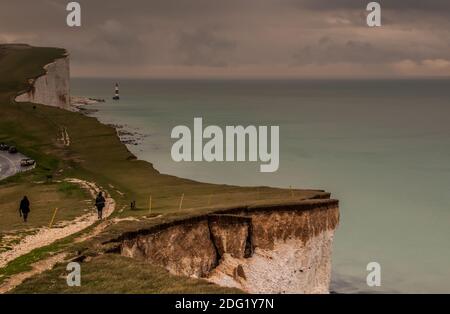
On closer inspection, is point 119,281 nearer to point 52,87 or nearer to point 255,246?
point 255,246

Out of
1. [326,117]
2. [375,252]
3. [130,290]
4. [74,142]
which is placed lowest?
[375,252]

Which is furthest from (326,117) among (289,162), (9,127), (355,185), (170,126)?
(9,127)

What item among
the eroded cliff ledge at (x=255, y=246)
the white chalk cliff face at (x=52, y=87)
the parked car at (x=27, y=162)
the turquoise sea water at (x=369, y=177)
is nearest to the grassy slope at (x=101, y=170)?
the parked car at (x=27, y=162)

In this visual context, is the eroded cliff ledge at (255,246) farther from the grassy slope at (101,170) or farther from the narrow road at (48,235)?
the narrow road at (48,235)

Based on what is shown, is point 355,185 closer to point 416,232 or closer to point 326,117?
point 416,232

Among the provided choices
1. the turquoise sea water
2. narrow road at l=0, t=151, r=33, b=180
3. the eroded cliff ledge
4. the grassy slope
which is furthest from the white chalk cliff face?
the eroded cliff ledge

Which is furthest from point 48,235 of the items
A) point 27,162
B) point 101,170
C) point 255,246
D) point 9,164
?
point 9,164
